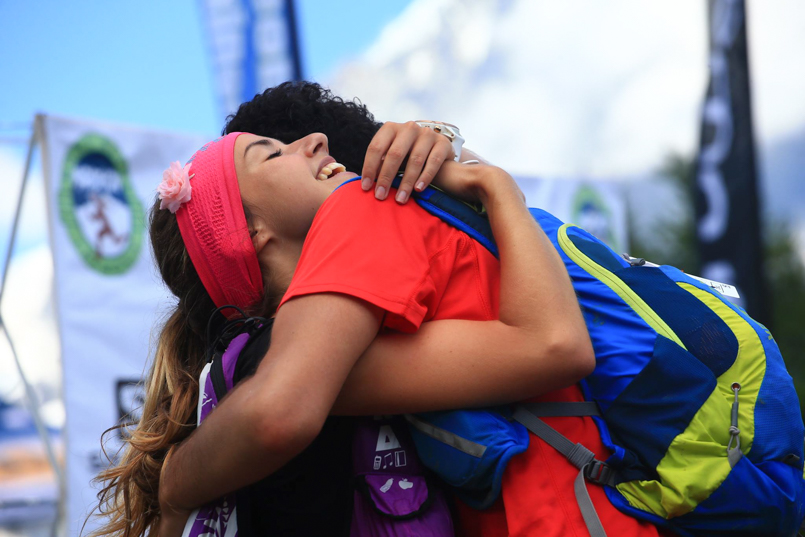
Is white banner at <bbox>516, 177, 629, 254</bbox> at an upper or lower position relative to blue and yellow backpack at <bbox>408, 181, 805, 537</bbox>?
lower

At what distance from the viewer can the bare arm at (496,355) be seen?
1.17 m

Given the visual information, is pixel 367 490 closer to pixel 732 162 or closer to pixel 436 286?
pixel 436 286

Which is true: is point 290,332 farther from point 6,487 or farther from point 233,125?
point 6,487

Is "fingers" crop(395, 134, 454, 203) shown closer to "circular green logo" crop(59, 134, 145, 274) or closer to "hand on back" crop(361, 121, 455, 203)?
"hand on back" crop(361, 121, 455, 203)

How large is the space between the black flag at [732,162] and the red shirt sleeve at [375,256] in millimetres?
4844

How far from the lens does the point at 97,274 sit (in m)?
3.87

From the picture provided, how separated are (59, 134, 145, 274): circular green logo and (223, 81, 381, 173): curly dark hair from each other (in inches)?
82.0

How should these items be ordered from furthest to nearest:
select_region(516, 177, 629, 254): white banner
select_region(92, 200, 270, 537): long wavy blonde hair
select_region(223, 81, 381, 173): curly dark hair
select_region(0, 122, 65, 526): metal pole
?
select_region(516, 177, 629, 254): white banner, select_region(0, 122, 65, 526): metal pole, select_region(223, 81, 381, 173): curly dark hair, select_region(92, 200, 270, 537): long wavy blonde hair

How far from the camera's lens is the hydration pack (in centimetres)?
131

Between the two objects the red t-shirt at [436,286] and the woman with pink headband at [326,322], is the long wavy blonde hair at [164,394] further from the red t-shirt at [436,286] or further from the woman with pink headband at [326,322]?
the red t-shirt at [436,286]

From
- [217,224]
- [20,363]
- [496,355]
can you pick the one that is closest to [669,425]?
[496,355]

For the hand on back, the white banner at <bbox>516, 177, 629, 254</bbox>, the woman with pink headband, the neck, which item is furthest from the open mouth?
the white banner at <bbox>516, 177, 629, 254</bbox>

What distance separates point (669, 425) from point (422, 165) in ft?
2.19

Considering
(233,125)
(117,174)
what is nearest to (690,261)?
(117,174)
